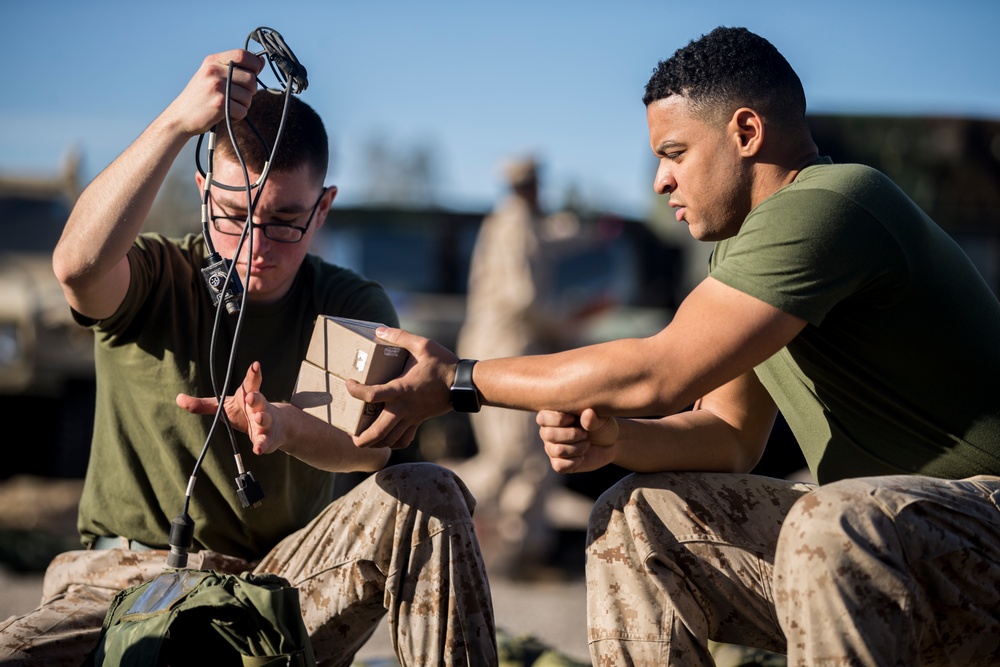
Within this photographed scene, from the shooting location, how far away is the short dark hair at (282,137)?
10.2 ft

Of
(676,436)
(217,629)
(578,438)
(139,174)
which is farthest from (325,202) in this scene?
(217,629)

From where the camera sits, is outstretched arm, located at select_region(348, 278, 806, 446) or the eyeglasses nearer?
outstretched arm, located at select_region(348, 278, 806, 446)

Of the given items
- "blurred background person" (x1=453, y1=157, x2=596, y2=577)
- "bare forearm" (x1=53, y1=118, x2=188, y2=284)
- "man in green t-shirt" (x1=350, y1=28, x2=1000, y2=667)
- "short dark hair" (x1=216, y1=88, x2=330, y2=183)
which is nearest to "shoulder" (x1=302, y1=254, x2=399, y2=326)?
"short dark hair" (x1=216, y1=88, x2=330, y2=183)

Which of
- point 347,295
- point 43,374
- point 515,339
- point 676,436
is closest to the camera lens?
point 676,436

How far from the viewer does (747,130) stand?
8.93 feet

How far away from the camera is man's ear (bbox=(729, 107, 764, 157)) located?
271 cm

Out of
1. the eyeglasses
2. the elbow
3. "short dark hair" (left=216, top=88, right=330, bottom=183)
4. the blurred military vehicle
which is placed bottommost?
the blurred military vehicle

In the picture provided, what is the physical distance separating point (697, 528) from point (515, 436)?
201 inches

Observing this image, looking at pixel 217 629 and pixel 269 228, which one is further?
pixel 269 228

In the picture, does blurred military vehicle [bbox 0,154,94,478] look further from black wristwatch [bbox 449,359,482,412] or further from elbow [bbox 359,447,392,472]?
Answer: black wristwatch [bbox 449,359,482,412]

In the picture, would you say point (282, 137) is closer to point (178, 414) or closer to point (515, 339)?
point (178, 414)

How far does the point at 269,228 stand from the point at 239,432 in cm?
57

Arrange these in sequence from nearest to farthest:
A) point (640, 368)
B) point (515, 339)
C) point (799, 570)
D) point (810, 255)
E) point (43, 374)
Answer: point (799, 570), point (810, 255), point (640, 368), point (515, 339), point (43, 374)

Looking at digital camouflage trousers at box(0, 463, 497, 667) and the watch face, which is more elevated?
the watch face
